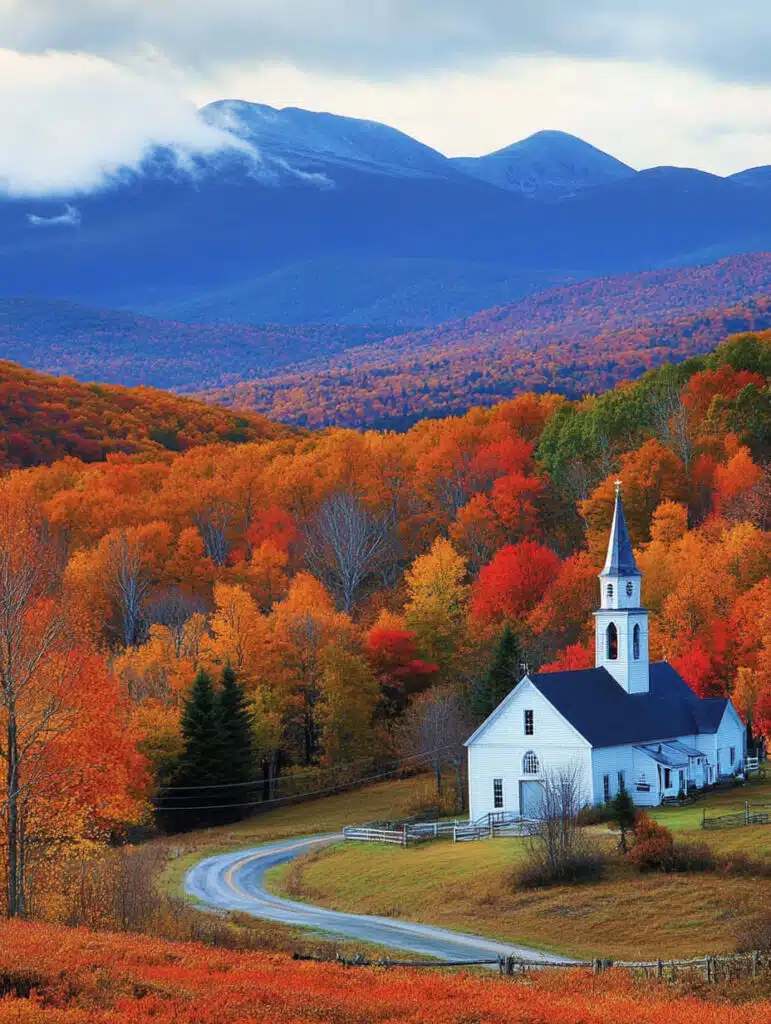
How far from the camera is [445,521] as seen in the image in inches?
4252

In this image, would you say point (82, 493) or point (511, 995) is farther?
point (82, 493)

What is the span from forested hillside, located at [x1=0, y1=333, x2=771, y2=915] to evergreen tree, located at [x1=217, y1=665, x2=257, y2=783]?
56cm

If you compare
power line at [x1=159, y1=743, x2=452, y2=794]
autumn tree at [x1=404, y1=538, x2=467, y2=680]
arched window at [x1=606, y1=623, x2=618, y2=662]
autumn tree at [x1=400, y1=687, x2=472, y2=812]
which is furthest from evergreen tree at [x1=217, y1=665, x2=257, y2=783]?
arched window at [x1=606, y1=623, x2=618, y2=662]

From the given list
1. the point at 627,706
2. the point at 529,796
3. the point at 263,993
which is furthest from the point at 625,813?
the point at 263,993

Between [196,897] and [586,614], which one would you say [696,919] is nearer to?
[196,897]

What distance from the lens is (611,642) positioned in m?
65.5

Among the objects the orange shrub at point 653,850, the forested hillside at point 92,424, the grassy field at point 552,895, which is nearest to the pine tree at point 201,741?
the grassy field at point 552,895

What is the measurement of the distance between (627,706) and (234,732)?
17512 mm

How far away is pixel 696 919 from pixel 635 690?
22948 mm

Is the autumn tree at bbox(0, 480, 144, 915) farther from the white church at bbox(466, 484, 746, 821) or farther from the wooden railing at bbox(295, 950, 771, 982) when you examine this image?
the white church at bbox(466, 484, 746, 821)

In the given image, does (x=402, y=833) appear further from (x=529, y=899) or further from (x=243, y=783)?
(x=243, y=783)

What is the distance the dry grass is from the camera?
1620 inches

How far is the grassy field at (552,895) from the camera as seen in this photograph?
41375 mm

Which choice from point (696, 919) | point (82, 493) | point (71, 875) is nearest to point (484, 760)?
point (696, 919)
